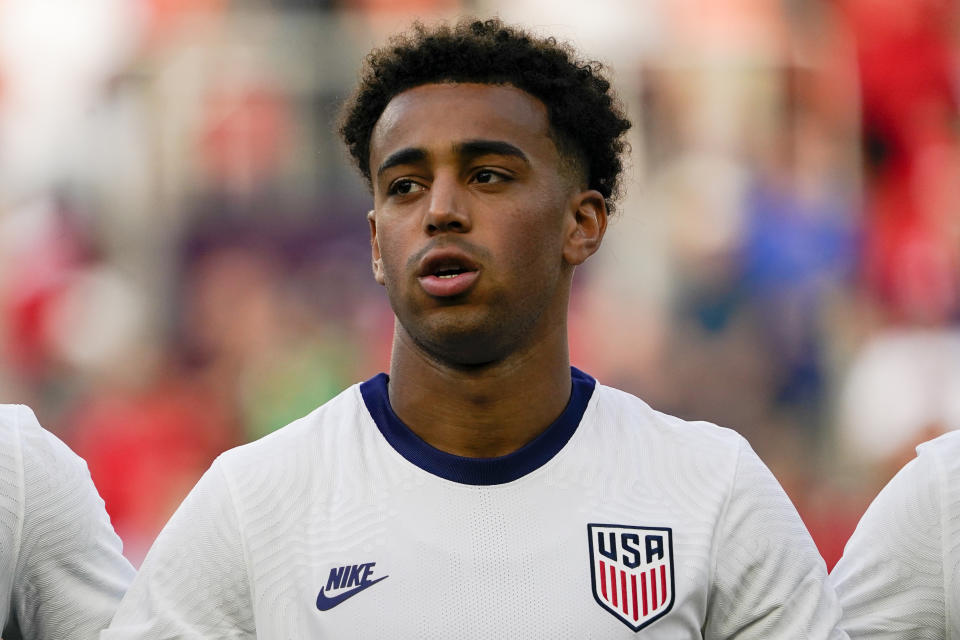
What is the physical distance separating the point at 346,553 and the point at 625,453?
0.58m

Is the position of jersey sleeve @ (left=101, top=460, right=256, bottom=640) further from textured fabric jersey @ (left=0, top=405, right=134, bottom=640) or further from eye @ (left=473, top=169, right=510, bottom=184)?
eye @ (left=473, top=169, right=510, bottom=184)

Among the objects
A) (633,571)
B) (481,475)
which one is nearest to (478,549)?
(481,475)

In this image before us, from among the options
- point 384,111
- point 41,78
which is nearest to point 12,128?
point 41,78

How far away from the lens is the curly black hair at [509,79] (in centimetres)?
297

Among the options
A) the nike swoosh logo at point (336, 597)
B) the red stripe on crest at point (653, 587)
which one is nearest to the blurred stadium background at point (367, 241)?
the red stripe on crest at point (653, 587)

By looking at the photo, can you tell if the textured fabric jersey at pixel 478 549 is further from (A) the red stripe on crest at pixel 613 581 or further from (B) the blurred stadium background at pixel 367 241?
(B) the blurred stadium background at pixel 367 241

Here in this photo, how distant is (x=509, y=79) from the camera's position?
2961mm

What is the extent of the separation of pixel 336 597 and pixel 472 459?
1.24 feet

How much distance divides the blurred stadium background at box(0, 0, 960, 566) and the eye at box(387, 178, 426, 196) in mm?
3888

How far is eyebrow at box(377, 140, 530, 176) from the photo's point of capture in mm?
2838

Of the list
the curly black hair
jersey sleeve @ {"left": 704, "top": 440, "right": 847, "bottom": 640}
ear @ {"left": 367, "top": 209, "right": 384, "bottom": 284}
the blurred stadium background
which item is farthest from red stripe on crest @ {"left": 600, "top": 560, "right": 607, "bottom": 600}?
the blurred stadium background

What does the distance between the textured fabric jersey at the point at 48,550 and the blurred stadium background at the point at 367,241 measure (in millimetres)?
3800

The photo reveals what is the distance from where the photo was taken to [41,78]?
23.0 ft

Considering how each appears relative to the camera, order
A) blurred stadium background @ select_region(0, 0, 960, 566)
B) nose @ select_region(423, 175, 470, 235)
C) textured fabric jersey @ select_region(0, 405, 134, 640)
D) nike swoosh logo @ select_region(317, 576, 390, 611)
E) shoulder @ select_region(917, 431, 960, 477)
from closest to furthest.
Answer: nike swoosh logo @ select_region(317, 576, 390, 611)
nose @ select_region(423, 175, 470, 235)
textured fabric jersey @ select_region(0, 405, 134, 640)
shoulder @ select_region(917, 431, 960, 477)
blurred stadium background @ select_region(0, 0, 960, 566)
